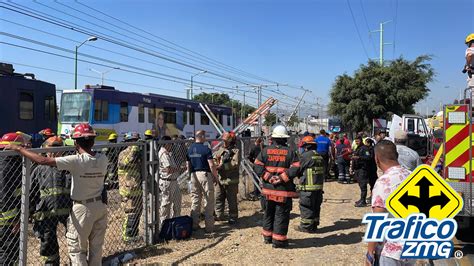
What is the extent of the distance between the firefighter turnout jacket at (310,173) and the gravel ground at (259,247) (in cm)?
84

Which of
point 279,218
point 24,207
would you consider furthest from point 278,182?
point 24,207

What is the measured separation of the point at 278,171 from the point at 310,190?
1.48 metres

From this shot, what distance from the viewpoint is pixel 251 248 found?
626cm

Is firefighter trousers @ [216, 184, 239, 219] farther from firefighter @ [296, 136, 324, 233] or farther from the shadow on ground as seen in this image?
the shadow on ground

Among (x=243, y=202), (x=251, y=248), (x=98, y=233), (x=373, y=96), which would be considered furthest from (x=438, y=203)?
(x=373, y=96)

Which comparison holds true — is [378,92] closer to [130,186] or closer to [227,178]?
[227,178]

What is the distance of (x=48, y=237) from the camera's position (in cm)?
471

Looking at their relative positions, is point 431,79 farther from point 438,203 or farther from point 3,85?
point 438,203

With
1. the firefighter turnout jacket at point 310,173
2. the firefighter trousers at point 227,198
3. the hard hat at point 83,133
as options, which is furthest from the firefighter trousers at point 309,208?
the hard hat at point 83,133

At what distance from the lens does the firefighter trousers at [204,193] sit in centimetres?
718

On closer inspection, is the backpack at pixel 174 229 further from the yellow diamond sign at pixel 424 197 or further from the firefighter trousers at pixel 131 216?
the yellow diamond sign at pixel 424 197

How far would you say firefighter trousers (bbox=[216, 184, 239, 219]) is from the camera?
7995 millimetres

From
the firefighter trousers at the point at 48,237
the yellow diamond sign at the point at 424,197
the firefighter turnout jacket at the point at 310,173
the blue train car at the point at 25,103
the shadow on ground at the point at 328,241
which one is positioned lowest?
the shadow on ground at the point at 328,241

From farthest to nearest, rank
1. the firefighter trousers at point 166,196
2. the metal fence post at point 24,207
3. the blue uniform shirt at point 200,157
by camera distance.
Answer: the blue uniform shirt at point 200,157 → the firefighter trousers at point 166,196 → the metal fence post at point 24,207
